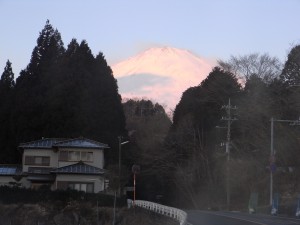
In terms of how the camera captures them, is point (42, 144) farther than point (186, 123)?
No

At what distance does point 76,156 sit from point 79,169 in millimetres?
4059

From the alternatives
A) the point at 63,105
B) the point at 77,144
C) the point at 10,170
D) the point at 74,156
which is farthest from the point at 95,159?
the point at 63,105

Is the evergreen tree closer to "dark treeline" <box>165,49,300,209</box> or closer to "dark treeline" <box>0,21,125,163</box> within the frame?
"dark treeline" <box>0,21,125,163</box>

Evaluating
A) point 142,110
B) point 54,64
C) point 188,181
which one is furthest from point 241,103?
point 142,110

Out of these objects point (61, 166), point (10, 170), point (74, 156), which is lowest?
point (10, 170)

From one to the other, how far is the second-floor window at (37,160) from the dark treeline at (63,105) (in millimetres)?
7918

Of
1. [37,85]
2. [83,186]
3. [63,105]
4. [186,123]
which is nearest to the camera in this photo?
[83,186]

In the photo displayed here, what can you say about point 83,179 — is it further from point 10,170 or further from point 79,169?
point 10,170

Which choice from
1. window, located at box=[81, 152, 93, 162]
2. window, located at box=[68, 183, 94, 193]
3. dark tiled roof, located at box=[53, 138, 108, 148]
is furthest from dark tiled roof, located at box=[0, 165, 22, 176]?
window, located at box=[68, 183, 94, 193]

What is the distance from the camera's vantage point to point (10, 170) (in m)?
68.7

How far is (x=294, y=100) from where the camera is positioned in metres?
57.3

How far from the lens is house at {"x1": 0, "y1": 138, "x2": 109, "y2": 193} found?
2457 inches

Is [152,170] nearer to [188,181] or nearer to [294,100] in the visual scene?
[188,181]

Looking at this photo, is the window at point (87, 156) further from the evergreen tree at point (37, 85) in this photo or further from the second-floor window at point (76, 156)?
the evergreen tree at point (37, 85)
